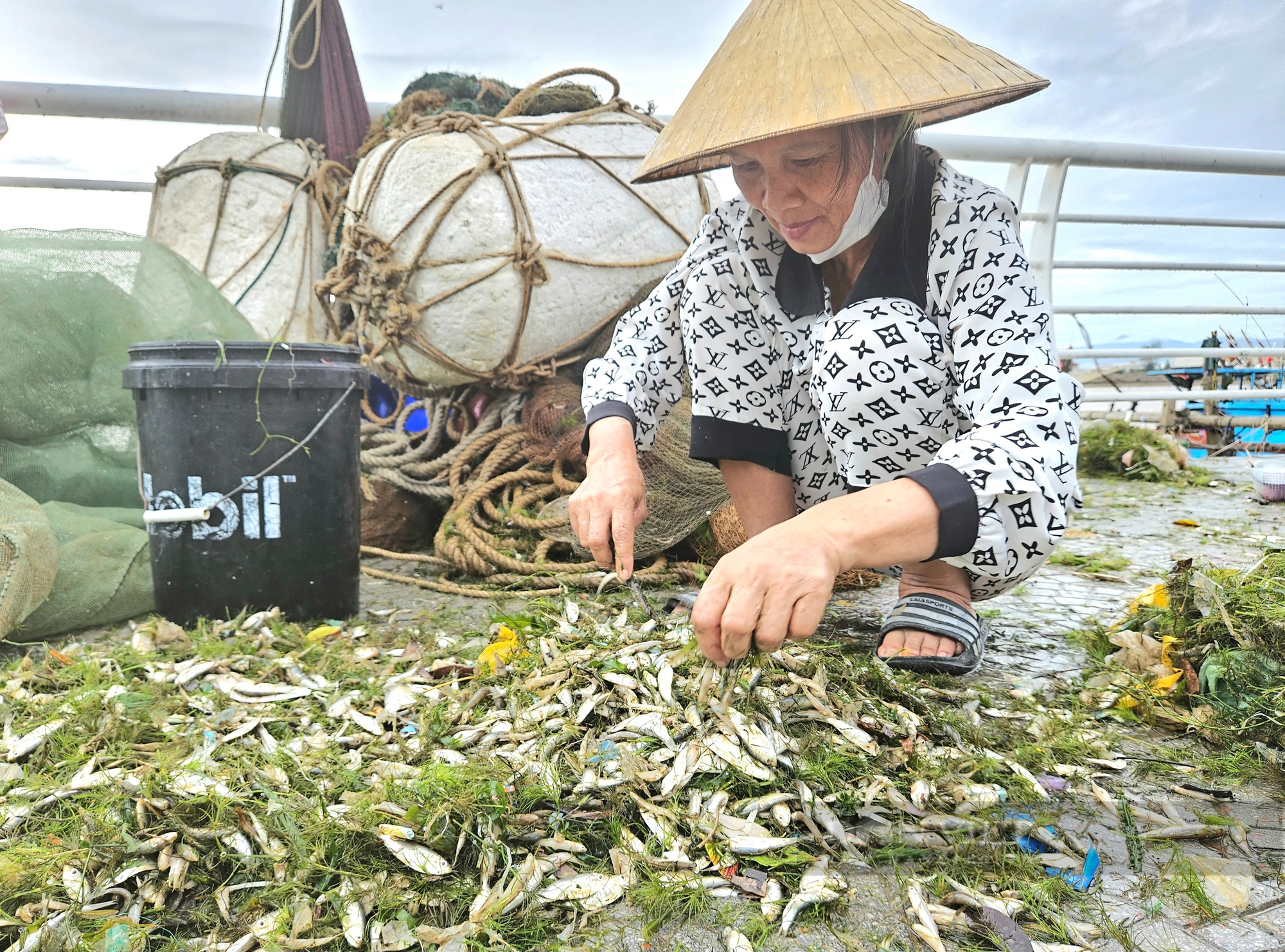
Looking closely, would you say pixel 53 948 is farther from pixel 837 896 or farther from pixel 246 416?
pixel 246 416

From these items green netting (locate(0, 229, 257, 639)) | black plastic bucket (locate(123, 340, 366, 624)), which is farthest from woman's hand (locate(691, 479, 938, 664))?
green netting (locate(0, 229, 257, 639))

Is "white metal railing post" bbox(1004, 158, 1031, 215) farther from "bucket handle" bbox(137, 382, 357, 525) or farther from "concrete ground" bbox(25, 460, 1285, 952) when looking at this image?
"bucket handle" bbox(137, 382, 357, 525)

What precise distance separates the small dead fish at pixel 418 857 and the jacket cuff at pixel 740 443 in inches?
38.7

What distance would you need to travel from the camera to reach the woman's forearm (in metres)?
1.01

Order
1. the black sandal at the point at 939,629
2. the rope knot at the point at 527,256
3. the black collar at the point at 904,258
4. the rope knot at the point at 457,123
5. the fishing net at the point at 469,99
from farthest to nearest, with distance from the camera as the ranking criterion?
the fishing net at the point at 469,99
the rope knot at the point at 457,123
the rope knot at the point at 527,256
the black sandal at the point at 939,629
the black collar at the point at 904,258

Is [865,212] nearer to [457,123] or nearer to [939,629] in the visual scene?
[939,629]

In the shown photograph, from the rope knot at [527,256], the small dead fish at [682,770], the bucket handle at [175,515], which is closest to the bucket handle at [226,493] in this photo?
the bucket handle at [175,515]

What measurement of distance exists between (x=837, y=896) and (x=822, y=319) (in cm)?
101

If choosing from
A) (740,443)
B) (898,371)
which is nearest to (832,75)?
(898,371)

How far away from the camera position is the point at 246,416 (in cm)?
201

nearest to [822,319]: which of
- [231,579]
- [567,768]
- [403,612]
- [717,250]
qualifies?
[717,250]

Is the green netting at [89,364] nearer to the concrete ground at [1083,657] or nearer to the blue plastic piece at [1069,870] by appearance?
the concrete ground at [1083,657]

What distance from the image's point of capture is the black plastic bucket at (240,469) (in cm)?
198

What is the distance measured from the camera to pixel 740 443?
1800mm
